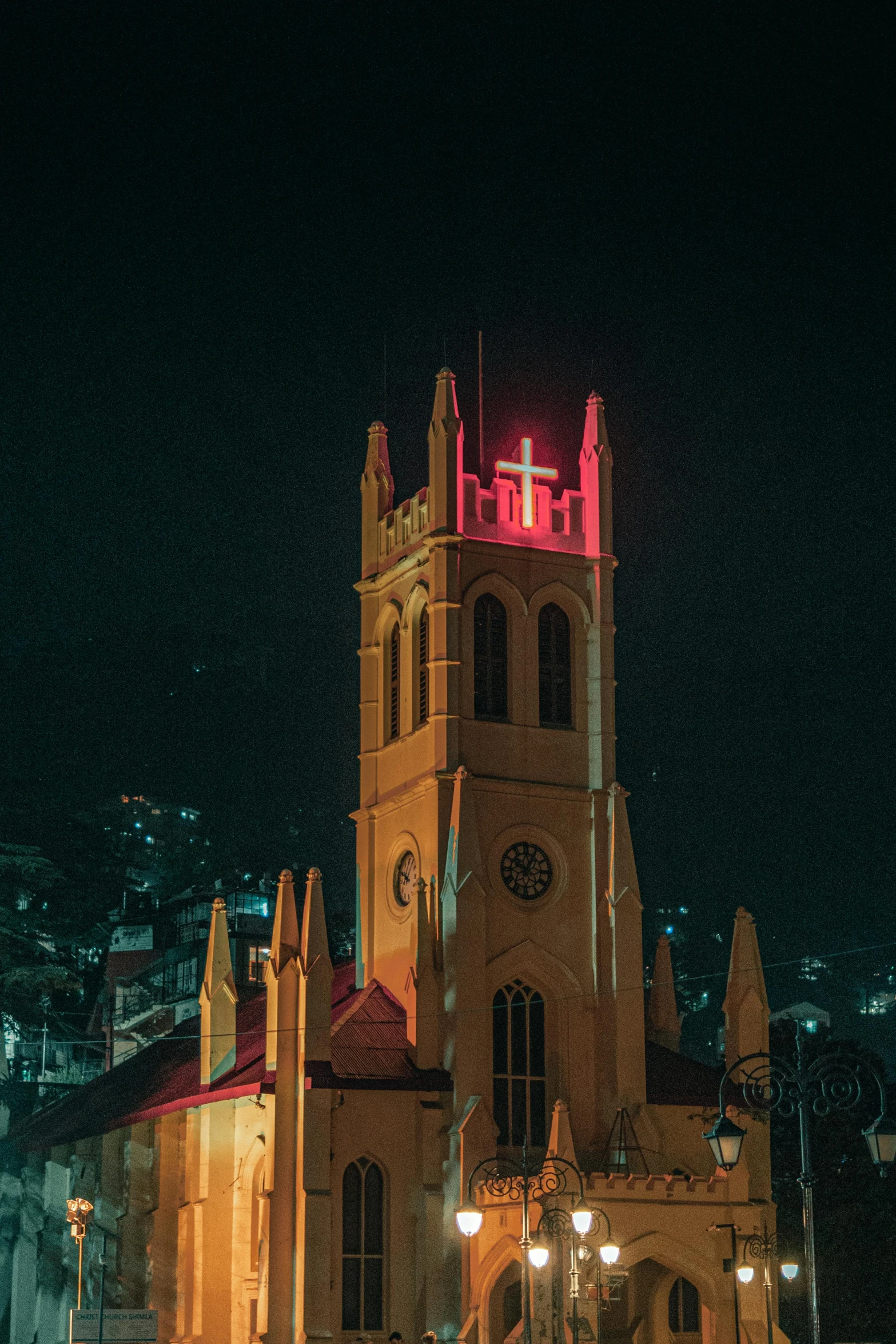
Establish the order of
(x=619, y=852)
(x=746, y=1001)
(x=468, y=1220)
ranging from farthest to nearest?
(x=619, y=852), (x=746, y=1001), (x=468, y=1220)

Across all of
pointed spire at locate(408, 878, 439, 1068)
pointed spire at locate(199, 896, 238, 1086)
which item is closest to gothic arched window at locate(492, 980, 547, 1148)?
pointed spire at locate(408, 878, 439, 1068)

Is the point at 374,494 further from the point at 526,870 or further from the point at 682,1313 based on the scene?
the point at 682,1313

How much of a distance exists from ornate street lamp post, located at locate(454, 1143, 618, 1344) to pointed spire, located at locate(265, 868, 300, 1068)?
5.77 metres

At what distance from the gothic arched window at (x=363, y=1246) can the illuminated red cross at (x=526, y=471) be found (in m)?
17.6

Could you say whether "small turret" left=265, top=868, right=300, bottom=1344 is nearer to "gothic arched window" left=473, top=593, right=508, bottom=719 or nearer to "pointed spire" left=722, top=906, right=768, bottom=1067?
"gothic arched window" left=473, top=593, right=508, bottom=719

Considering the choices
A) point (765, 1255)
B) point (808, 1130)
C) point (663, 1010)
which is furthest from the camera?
point (663, 1010)

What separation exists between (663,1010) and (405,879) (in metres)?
8.32

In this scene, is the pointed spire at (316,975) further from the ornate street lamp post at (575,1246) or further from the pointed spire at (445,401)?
the pointed spire at (445,401)

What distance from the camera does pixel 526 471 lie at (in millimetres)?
53438

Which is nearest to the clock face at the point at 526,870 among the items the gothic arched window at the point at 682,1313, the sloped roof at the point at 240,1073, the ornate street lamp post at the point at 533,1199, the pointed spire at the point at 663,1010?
the sloped roof at the point at 240,1073

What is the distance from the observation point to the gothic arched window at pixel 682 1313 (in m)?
47.4

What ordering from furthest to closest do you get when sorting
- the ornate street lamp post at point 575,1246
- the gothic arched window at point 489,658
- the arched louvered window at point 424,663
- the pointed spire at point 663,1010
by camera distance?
1. the pointed spire at point 663,1010
2. the arched louvered window at point 424,663
3. the gothic arched window at point 489,658
4. the ornate street lamp post at point 575,1246

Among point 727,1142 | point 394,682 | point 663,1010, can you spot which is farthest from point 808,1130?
point 394,682

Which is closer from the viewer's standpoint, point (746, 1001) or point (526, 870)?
point (746, 1001)
